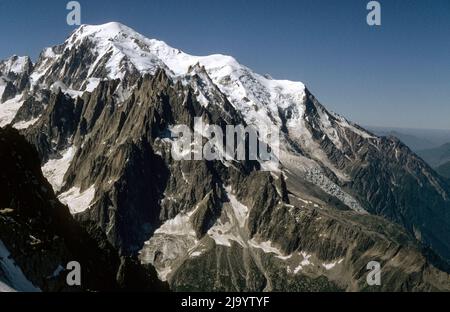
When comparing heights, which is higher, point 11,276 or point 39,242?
point 39,242

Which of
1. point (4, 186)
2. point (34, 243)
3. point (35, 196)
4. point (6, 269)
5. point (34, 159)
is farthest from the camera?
point (34, 159)

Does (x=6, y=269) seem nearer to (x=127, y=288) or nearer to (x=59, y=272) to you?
(x=59, y=272)

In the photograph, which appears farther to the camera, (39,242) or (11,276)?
(39,242)

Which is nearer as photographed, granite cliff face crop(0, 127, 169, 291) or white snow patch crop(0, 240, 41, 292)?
white snow patch crop(0, 240, 41, 292)

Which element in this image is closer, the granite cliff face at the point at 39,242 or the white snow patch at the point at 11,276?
the white snow patch at the point at 11,276
